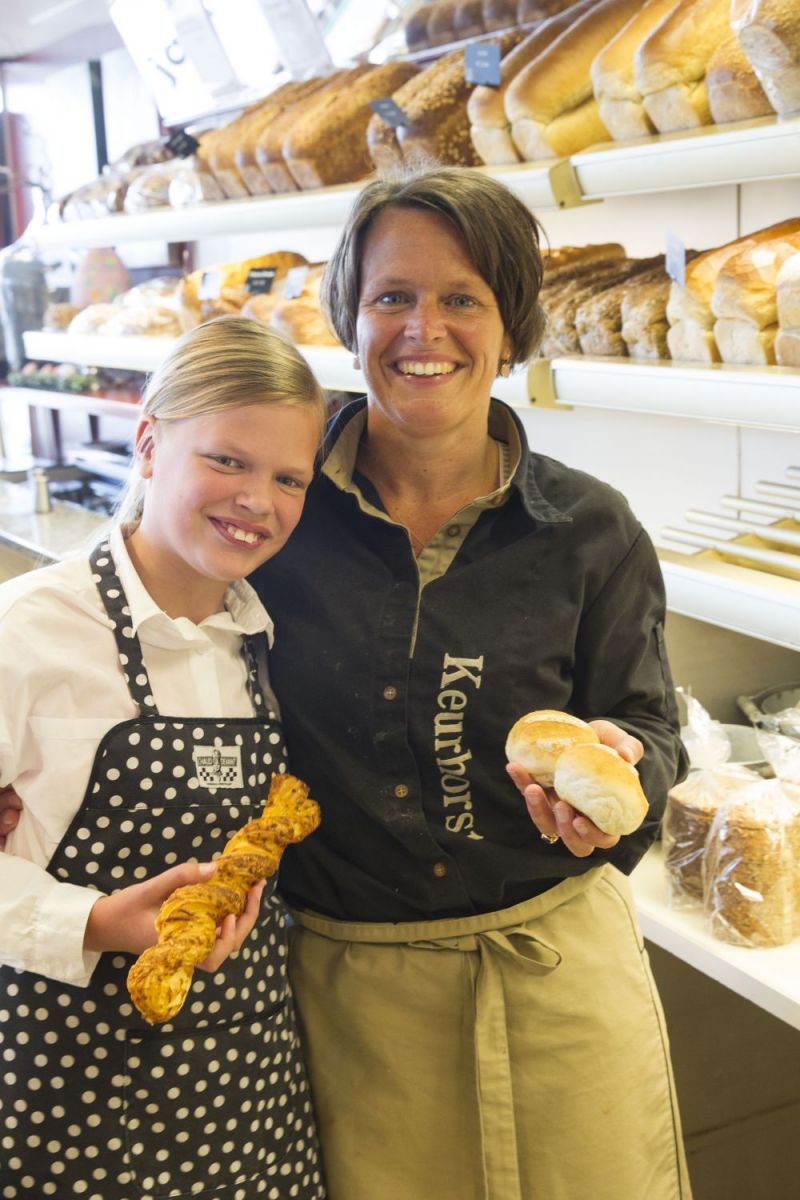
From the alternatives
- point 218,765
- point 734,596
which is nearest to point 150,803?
point 218,765

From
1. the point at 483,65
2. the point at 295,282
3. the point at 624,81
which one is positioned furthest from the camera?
the point at 295,282

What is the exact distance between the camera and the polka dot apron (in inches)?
50.1

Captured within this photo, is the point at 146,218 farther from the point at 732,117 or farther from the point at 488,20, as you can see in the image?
the point at 732,117

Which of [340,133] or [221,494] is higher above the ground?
[340,133]

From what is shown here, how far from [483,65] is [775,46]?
30.2 inches

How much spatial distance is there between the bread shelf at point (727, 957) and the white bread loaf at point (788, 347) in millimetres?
782

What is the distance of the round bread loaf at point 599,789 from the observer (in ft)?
4.03

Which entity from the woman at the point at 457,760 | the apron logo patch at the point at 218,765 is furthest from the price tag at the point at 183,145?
the apron logo patch at the point at 218,765

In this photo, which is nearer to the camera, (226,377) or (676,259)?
(226,377)

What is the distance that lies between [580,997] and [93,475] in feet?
12.7

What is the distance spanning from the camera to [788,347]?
69.7 inches

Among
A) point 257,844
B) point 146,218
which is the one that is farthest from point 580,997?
point 146,218

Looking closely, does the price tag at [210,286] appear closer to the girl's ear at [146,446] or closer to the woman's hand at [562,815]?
the girl's ear at [146,446]

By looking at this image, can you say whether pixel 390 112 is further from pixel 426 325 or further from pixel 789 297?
pixel 426 325
